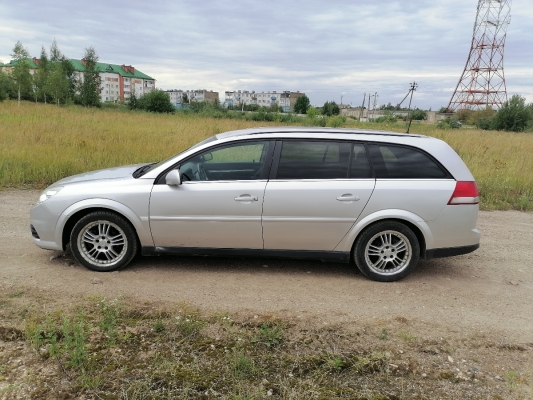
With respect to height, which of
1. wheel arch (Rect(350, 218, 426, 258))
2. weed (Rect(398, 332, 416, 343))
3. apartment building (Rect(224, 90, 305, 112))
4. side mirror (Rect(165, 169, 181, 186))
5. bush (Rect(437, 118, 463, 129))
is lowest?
→ weed (Rect(398, 332, 416, 343))

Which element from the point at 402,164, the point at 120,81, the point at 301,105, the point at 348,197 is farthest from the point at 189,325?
the point at 120,81

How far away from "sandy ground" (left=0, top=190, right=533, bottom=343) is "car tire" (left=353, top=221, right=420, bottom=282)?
13 cm

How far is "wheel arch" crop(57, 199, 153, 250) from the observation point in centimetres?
437

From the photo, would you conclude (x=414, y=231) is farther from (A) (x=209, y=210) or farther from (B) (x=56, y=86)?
(B) (x=56, y=86)

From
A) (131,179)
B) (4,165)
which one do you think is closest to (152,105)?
(4,165)

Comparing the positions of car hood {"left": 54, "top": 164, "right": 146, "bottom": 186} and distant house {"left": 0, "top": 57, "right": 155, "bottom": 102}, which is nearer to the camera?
car hood {"left": 54, "top": 164, "right": 146, "bottom": 186}

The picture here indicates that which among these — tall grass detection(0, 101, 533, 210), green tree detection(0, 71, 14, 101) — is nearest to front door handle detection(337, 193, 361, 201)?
tall grass detection(0, 101, 533, 210)

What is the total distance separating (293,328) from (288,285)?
3.01 feet

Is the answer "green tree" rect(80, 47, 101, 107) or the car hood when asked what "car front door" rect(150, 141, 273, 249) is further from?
"green tree" rect(80, 47, 101, 107)

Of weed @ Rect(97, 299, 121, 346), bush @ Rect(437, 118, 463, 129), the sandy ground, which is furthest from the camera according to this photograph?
bush @ Rect(437, 118, 463, 129)

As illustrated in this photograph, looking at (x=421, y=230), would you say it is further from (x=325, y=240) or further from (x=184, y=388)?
(x=184, y=388)

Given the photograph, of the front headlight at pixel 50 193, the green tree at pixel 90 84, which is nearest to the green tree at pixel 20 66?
the green tree at pixel 90 84

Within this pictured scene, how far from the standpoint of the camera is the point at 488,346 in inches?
131

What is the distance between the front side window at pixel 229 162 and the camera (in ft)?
14.9
